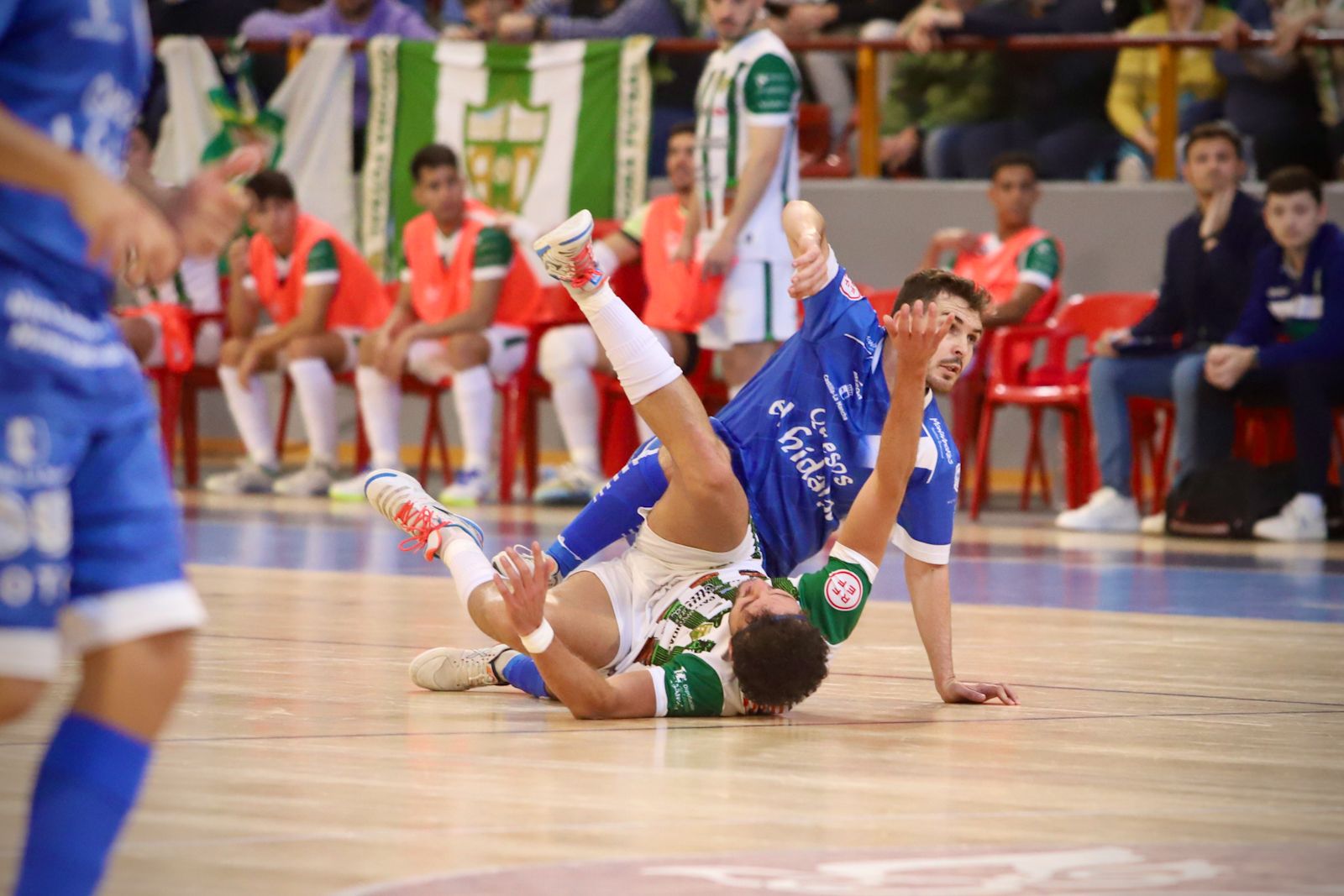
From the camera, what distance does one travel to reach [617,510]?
182 inches

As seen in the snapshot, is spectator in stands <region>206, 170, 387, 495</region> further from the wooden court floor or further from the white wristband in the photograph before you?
the white wristband

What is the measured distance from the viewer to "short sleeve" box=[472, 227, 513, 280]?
34.2ft

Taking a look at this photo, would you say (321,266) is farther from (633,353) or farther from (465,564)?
(465,564)

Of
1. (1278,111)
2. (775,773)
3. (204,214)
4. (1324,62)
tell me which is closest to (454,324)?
(1278,111)

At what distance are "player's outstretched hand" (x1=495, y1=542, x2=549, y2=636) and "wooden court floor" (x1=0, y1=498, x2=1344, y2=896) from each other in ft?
0.73

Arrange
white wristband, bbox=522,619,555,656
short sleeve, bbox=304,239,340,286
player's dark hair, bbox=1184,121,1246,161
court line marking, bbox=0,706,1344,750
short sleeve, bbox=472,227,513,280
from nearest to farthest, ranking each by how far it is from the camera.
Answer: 1. court line marking, bbox=0,706,1344,750
2. white wristband, bbox=522,619,555,656
3. player's dark hair, bbox=1184,121,1246,161
4. short sleeve, bbox=472,227,513,280
5. short sleeve, bbox=304,239,340,286

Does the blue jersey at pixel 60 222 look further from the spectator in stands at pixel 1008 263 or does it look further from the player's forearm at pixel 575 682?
the spectator in stands at pixel 1008 263

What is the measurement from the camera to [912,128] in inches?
442

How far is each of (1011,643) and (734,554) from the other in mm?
1387

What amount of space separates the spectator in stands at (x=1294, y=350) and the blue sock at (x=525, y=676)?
16.9 feet

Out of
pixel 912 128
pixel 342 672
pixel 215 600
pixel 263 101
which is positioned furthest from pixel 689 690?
pixel 263 101

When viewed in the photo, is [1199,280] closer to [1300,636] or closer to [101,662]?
[1300,636]

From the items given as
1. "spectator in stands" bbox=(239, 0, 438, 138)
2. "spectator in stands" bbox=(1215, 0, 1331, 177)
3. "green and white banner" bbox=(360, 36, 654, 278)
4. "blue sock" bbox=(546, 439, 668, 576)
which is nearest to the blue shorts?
"blue sock" bbox=(546, 439, 668, 576)

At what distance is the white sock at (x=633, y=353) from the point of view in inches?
170
